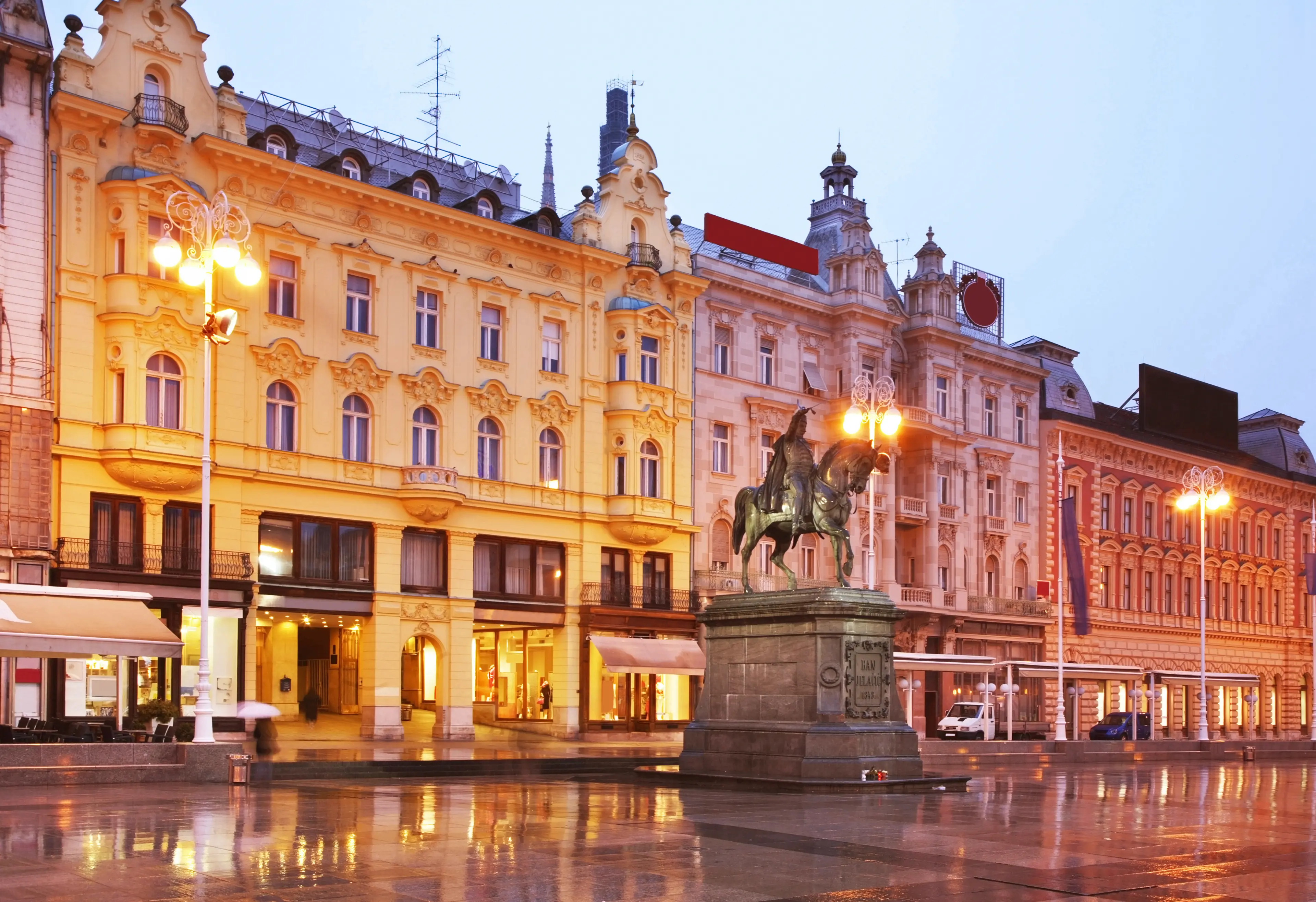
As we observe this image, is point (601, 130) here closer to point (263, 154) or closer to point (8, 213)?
point (263, 154)

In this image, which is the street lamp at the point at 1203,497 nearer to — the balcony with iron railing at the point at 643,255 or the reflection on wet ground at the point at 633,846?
the balcony with iron railing at the point at 643,255

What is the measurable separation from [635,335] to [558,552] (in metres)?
8.05

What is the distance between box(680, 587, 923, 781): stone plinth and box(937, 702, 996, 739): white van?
91.5 feet

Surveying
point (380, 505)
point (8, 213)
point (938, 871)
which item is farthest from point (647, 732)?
point (938, 871)

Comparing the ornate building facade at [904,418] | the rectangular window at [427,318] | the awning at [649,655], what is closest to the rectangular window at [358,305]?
the rectangular window at [427,318]

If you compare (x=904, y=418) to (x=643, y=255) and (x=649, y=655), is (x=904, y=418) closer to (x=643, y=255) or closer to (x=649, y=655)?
(x=643, y=255)

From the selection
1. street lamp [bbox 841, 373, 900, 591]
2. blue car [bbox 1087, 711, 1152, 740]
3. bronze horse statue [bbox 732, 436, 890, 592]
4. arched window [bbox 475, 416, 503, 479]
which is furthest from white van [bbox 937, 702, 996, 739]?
bronze horse statue [bbox 732, 436, 890, 592]

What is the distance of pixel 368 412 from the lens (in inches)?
1785

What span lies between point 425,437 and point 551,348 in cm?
600

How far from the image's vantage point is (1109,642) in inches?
2753

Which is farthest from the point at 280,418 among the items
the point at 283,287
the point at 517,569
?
the point at 517,569

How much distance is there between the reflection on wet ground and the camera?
12531mm

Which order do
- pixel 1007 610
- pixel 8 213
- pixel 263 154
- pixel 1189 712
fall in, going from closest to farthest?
1. pixel 8 213
2. pixel 263 154
3. pixel 1007 610
4. pixel 1189 712

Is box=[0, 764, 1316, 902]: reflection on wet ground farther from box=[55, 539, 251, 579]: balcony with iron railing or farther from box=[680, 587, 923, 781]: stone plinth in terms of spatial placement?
box=[55, 539, 251, 579]: balcony with iron railing
